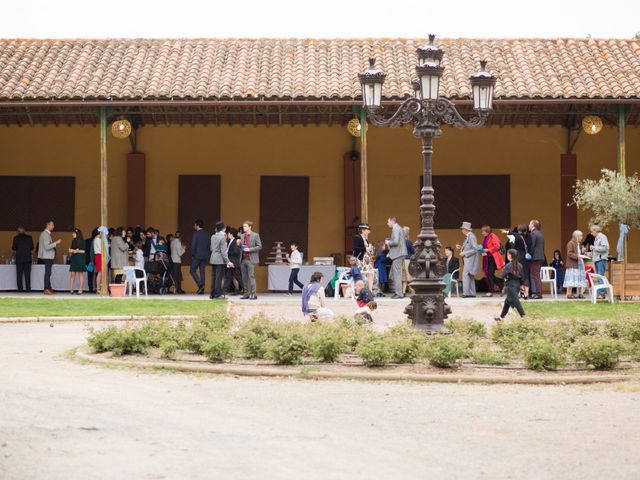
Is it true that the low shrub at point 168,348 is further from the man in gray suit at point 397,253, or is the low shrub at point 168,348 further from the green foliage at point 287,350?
the man in gray suit at point 397,253

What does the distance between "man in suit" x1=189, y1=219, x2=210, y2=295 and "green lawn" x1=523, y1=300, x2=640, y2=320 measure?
733 centimetres

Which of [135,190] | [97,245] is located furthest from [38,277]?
[135,190]

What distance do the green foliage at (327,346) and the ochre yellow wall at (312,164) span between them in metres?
15.2

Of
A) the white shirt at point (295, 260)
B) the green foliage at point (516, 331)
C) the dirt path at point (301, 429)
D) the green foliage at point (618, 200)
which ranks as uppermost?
the green foliage at point (618, 200)

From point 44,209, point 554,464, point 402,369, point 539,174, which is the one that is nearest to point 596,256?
point 539,174

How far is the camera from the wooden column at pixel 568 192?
85.4 feet

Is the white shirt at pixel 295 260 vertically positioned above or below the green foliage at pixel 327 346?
above

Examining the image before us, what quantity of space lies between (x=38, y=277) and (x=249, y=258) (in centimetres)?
551

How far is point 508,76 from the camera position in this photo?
2334cm

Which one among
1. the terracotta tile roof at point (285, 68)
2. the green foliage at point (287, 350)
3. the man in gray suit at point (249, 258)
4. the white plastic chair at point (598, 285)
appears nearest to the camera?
the green foliage at point (287, 350)

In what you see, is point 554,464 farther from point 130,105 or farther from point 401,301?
point 130,105

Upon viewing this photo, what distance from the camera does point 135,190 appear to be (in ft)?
85.7

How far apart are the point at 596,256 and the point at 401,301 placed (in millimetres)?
3833

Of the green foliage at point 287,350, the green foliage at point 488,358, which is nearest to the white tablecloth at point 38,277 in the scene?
the green foliage at point 287,350
